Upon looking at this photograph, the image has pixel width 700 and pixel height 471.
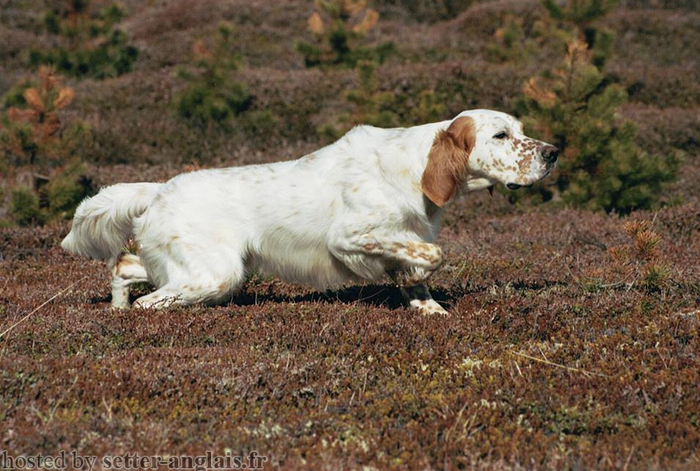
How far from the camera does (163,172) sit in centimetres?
1380

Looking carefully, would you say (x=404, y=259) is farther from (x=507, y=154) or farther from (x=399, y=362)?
(x=399, y=362)

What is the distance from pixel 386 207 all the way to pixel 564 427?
235cm

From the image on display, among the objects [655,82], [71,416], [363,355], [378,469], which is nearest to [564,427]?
[378,469]

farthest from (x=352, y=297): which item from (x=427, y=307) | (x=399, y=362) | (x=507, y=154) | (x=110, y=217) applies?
(x=110, y=217)

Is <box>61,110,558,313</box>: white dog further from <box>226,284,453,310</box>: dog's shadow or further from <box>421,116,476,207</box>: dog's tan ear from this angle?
<box>226,284,453,310</box>: dog's shadow

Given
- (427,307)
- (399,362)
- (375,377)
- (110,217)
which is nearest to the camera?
(375,377)

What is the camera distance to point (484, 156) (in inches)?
222

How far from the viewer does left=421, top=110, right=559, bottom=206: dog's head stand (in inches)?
219

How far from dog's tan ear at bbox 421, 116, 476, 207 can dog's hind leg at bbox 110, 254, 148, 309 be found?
236 centimetres

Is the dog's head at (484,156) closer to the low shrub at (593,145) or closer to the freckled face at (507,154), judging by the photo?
the freckled face at (507,154)

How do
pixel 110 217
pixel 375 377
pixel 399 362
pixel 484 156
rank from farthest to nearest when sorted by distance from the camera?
pixel 110 217 < pixel 484 156 < pixel 399 362 < pixel 375 377

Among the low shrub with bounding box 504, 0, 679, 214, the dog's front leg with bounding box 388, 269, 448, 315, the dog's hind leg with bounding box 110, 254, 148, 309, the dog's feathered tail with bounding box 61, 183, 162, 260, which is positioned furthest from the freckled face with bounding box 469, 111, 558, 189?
the low shrub with bounding box 504, 0, 679, 214

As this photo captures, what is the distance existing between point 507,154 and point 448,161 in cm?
41

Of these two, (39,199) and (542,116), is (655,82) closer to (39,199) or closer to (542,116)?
(542,116)
